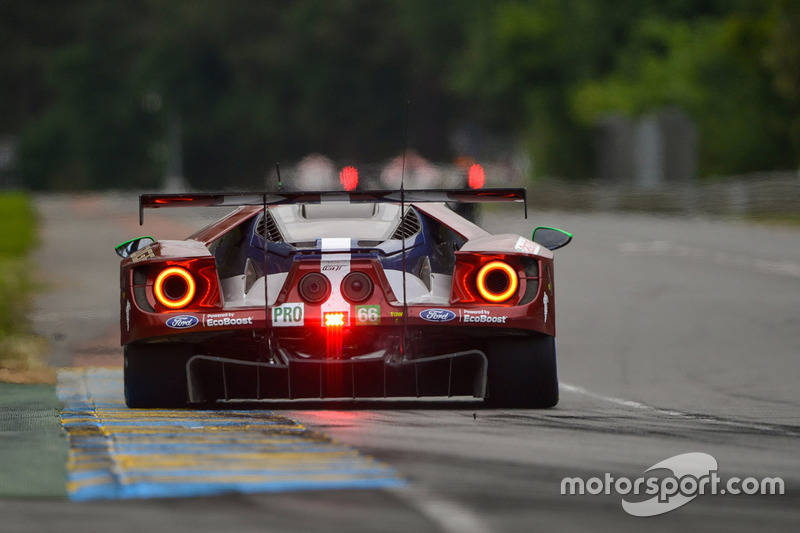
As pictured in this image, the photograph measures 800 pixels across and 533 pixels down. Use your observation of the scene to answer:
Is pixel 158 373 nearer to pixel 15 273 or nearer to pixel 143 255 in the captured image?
pixel 143 255

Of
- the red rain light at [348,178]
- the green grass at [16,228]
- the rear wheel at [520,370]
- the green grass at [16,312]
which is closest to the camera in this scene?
the rear wheel at [520,370]

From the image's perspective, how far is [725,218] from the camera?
4091 cm

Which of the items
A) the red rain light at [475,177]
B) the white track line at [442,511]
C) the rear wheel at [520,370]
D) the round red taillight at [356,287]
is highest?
the red rain light at [475,177]

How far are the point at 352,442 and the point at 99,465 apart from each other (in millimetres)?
1179

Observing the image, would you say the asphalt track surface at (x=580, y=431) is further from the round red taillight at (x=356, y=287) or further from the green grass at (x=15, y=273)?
the round red taillight at (x=356, y=287)

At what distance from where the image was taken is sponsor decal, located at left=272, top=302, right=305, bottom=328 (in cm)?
865

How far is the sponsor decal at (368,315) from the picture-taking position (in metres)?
8.63

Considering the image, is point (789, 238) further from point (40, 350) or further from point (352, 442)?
point (352, 442)

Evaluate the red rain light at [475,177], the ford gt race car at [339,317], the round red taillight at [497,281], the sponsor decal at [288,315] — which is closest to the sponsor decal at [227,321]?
the ford gt race car at [339,317]

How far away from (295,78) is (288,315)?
333 ft

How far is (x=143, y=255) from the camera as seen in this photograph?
888 centimetres

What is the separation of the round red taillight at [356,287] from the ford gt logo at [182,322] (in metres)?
0.75

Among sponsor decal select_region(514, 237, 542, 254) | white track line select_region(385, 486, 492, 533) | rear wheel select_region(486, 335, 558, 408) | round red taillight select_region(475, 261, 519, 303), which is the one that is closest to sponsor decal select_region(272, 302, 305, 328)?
round red taillight select_region(475, 261, 519, 303)

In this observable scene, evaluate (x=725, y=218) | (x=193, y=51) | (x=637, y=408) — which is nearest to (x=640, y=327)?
(x=637, y=408)
